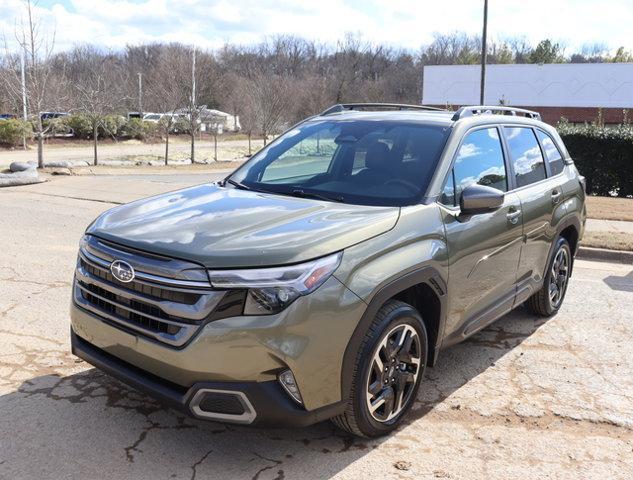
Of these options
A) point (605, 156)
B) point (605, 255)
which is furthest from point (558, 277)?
point (605, 156)

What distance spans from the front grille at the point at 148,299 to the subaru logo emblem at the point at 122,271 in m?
0.02

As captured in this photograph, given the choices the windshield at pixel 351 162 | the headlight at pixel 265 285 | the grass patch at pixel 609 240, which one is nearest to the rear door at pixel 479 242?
the windshield at pixel 351 162

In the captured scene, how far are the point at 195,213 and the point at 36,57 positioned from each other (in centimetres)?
2122

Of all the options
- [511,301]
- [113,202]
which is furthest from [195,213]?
[113,202]

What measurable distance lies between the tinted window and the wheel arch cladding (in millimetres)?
619

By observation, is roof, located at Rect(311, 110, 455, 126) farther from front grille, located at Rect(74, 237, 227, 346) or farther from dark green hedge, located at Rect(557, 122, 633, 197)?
dark green hedge, located at Rect(557, 122, 633, 197)

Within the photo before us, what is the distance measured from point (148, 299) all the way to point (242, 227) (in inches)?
23.1

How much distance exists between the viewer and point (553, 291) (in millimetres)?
5543

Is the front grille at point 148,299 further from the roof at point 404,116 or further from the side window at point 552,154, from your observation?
the side window at point 552,154

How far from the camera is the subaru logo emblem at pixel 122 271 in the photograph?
296 cm

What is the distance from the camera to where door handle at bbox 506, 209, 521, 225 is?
14.1ft

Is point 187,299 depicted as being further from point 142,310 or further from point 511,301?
point 511,301

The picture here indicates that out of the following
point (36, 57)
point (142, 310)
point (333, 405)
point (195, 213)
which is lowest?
point (333, 405)

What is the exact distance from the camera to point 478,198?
3670 millimetres
